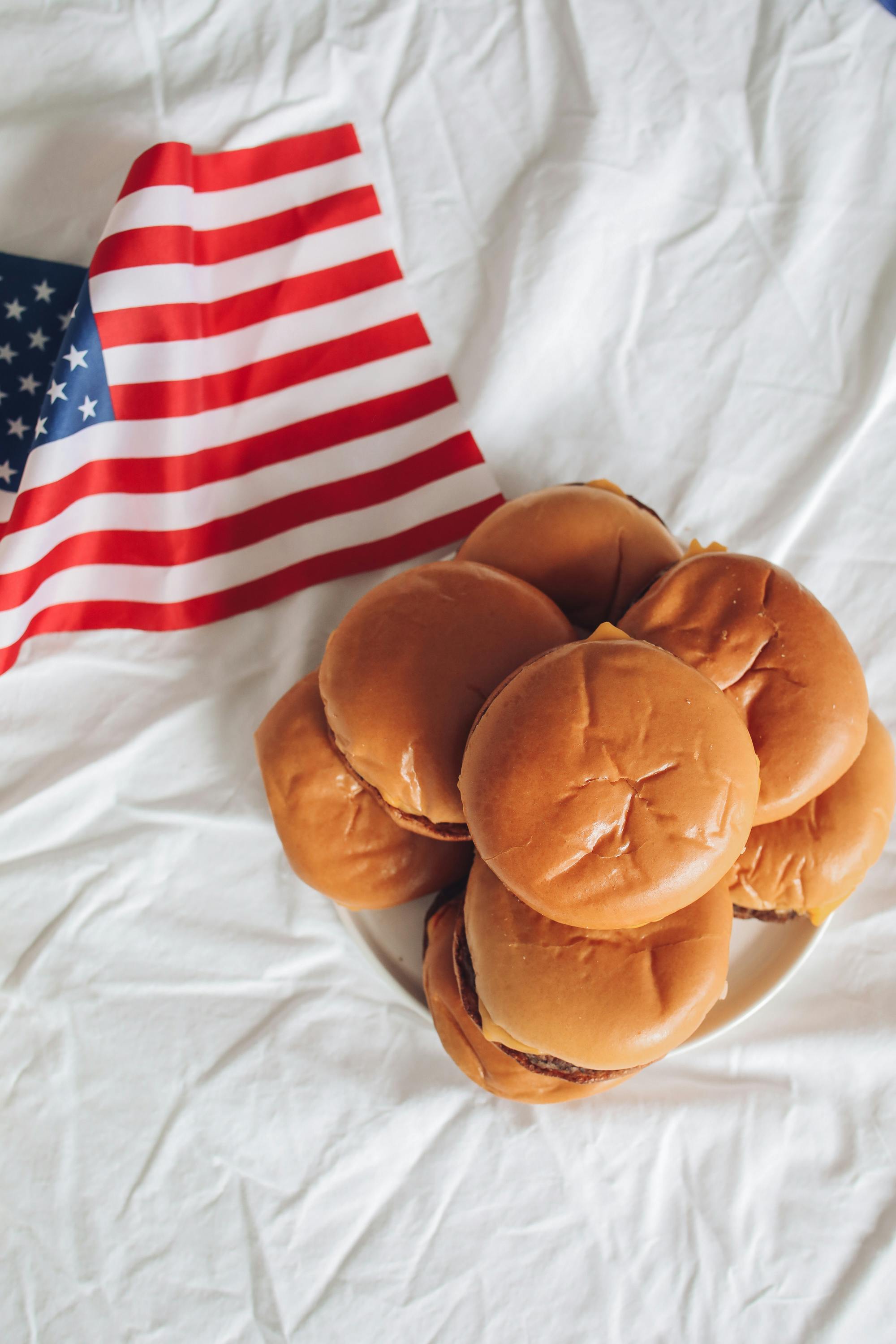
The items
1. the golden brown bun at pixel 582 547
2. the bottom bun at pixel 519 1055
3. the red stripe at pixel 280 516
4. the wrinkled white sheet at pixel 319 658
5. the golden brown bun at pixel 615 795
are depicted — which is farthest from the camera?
the red stripe at pixel 280 516

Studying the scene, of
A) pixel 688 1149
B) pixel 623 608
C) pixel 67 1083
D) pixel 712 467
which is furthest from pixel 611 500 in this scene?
pixel 67 1083

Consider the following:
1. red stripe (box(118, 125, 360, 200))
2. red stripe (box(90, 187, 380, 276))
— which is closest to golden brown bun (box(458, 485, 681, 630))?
red stripe (box(90, 187, 380, 276))

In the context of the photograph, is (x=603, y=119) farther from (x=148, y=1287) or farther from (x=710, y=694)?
(x=148, y=1287)

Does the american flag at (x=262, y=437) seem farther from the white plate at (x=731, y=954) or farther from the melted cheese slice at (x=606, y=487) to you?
the white plate at (x=731, y=954)

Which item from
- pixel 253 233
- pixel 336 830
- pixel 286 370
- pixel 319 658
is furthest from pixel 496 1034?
pixel 253 233

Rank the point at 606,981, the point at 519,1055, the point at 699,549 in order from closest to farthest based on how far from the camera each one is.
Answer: the point at 606,981, the point at 519,1055, the point at 699,549

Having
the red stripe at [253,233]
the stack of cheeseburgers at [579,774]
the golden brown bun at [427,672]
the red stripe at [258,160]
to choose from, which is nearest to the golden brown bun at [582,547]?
the stack of cheeseburgers at [579,774]

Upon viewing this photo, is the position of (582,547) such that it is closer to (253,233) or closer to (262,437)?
(262,437)
